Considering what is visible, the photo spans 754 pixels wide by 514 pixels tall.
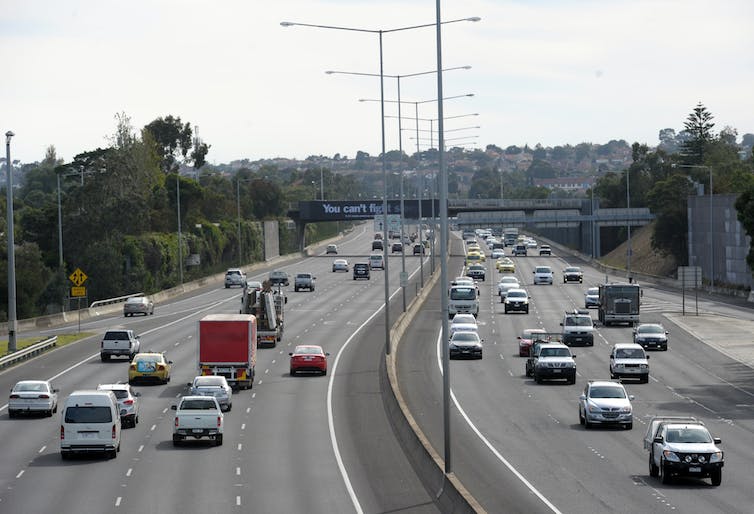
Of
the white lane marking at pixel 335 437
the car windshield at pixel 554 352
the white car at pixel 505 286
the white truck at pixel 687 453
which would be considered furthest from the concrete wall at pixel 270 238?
the white truck at pixel 687 453

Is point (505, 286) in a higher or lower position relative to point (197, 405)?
lower

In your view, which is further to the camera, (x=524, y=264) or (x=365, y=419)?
(x=524, y=264)

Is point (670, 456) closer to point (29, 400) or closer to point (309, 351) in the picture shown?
point (29, 400)

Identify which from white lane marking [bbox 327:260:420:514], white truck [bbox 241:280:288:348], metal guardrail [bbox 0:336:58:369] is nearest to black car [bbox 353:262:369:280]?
white lane marking [bbox 327:260:420:514]

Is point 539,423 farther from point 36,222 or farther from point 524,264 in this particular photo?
point 524,264

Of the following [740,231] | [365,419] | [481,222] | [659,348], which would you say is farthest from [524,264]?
[365,419]

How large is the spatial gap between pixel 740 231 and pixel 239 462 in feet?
280

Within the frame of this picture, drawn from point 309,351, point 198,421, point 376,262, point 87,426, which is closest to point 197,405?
point 198,421

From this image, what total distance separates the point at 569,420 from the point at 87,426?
672 inches

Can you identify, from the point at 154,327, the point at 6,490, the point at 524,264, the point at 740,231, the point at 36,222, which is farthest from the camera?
the point at 524,264

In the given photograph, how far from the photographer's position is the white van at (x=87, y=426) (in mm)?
36812

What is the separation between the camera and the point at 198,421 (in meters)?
39.4

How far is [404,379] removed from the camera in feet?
189

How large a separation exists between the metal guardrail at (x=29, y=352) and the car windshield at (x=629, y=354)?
1105 inches
